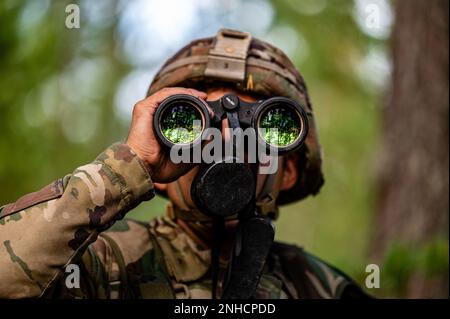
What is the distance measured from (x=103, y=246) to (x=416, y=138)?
8.53ft

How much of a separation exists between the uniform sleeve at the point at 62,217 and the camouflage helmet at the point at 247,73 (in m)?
0.74

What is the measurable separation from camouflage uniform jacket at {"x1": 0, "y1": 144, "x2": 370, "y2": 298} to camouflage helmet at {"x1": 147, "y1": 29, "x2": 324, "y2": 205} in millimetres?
496

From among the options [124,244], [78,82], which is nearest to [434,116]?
[124,244]

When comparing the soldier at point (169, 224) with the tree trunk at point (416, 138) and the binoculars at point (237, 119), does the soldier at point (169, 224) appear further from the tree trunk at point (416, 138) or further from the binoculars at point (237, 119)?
the tree trunk at point (416, 138)

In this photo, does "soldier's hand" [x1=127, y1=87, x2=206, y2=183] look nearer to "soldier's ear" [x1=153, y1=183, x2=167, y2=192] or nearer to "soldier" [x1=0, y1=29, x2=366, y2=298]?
"soldier" [x1=0, y1=29, x2=366, y2=298]

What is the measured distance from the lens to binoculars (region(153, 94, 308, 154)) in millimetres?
2156

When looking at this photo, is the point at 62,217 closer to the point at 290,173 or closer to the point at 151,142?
the point at 151,142

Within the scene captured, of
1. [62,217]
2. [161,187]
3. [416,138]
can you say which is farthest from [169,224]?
[416,138]

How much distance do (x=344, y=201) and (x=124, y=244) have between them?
33.1 ft

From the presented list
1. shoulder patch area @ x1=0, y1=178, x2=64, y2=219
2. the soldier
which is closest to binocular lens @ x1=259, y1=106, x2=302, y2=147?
the soldier

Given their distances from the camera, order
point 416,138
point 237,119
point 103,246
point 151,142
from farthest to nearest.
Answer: point 416,138, point 103,246, point 237,119, point 151,142

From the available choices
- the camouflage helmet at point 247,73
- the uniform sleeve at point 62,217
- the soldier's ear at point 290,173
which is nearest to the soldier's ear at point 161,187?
the camouflage helmet at point 247,73

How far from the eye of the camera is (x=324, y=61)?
988cm

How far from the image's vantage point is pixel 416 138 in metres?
4.40
